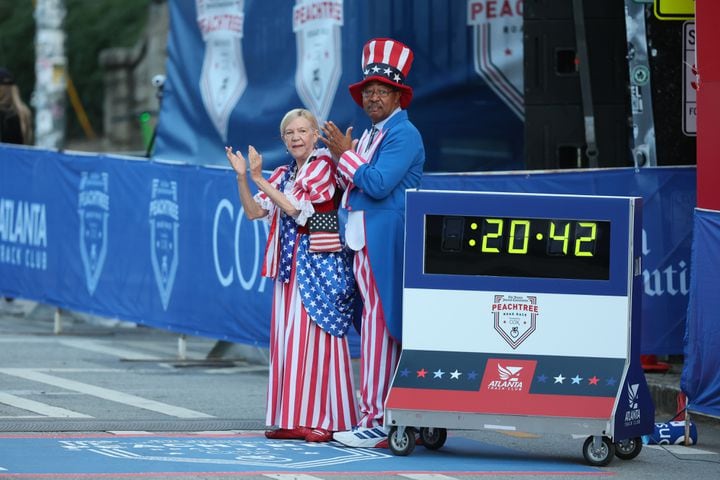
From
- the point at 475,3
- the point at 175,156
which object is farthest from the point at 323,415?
the point at 175,156

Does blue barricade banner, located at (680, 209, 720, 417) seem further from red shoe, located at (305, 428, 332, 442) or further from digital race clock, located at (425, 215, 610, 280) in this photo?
red shoe, located at (305, 428, 332, 442)

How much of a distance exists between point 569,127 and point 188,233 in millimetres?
3064

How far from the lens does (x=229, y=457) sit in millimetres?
8266

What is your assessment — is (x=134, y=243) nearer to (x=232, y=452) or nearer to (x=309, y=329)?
(x=309, y=329)

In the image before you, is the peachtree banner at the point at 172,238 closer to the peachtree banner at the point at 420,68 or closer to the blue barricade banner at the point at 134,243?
the blue barricade banner at the point at 134,243

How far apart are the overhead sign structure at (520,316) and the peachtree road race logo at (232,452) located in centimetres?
34

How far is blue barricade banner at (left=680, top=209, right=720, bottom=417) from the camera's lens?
9289 mm

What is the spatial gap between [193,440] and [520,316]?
185cm

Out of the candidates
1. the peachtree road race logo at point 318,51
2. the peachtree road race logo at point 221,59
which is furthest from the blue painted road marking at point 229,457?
the peachtree road race logo at point 221,59

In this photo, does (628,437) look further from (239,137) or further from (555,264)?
(239,137)

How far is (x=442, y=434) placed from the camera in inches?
347

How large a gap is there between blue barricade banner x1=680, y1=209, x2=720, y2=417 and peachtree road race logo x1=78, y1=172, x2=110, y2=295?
623 centimetres

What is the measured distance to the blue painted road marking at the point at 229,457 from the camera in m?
7.85

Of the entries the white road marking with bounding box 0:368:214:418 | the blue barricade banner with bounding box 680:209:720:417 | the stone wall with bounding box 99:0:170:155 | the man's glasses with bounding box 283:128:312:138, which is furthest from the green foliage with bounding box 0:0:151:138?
the blue barricade banner with bounding box 680:209:720:417
